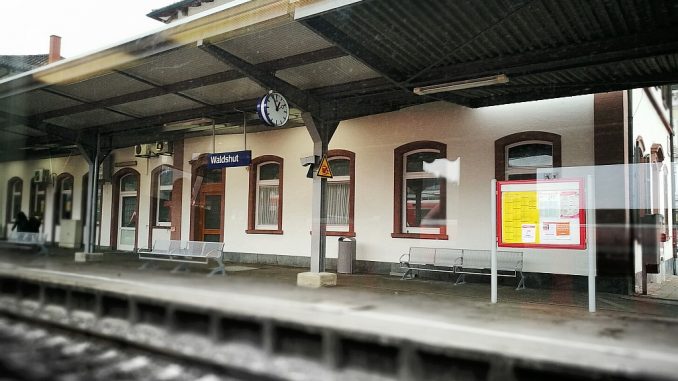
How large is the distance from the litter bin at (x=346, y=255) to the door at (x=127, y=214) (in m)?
4.96

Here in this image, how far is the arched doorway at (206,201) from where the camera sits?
1215 centimetres

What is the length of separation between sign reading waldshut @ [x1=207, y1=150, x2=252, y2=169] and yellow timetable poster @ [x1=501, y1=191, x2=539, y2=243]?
16.8ft

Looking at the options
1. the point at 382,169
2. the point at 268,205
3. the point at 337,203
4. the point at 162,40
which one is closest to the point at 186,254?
the point at 268,205

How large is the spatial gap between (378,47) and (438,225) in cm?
396

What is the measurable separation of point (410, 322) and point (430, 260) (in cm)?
411

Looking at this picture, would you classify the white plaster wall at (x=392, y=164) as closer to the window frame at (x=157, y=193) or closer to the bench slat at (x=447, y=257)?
the bench slat at (x=447, y=257)

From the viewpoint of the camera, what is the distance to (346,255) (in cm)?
1009

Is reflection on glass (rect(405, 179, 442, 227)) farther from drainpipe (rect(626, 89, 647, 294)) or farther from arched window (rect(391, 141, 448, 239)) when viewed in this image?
drainpipe (rect(626, 89, 647, 294))

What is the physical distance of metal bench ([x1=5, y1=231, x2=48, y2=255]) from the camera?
344 inches

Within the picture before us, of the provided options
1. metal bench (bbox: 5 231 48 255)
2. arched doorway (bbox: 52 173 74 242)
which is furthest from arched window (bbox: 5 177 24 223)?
arched doorway (bbox: 52 173 74 242)

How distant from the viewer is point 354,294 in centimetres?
724

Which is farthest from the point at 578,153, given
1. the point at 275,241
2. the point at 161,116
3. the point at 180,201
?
the point at 180,201

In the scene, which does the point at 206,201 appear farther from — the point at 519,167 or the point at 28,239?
the point at 519,167

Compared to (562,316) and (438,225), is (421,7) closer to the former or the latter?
(562,316)
